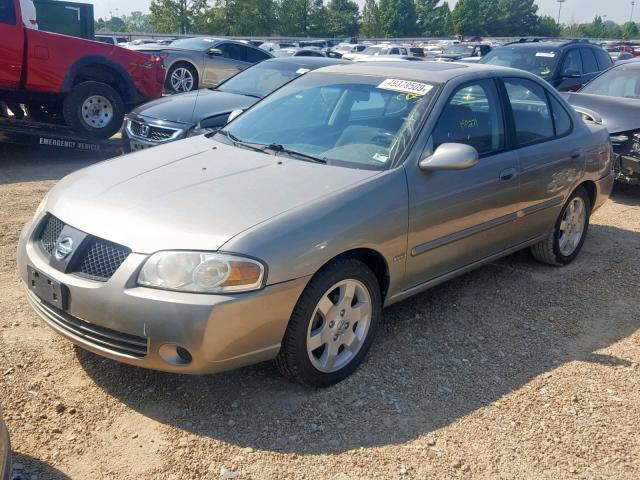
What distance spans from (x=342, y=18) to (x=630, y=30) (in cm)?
4880

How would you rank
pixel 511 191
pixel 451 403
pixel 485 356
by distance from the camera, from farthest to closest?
pixel 511 191 < pixel 485 356 < pixel 451 403

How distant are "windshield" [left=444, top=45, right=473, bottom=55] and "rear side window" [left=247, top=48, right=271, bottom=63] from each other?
13837 mm

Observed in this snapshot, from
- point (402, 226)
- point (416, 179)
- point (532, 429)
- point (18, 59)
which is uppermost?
point (18, 59)

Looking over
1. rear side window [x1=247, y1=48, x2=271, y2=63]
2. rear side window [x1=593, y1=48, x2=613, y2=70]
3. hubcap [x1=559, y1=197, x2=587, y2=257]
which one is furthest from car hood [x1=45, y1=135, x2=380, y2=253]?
rear side window [x1=247, y1=48, x2=271, y2=63]

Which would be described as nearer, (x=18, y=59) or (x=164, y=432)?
(x=164, y=432)

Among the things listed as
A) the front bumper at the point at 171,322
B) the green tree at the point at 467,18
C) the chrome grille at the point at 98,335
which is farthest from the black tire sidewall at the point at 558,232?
the green tree at the point at 467,18

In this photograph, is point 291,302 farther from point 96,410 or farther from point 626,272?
point 626,272

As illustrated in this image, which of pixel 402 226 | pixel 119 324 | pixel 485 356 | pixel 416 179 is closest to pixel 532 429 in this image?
pixel 485 356

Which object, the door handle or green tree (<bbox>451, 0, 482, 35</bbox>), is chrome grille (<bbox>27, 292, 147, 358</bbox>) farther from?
green tree (<bbox>451, 0, 482, 35</bbox>)

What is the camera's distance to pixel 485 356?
3893mm

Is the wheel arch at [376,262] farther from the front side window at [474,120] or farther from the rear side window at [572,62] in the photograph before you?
the rear side window at [572,62]

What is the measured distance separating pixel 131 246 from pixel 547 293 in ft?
10.6

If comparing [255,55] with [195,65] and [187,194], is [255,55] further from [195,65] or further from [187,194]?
[187,194]

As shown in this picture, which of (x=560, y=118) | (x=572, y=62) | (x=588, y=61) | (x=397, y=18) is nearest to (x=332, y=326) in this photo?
(x=560, y=118)
